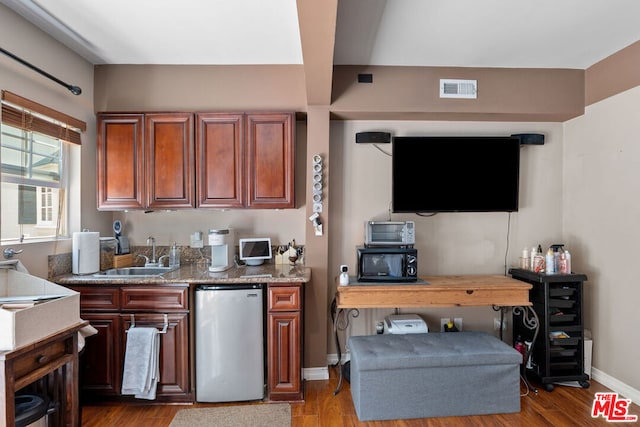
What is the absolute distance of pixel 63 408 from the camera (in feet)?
5.38

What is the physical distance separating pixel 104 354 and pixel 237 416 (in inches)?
41.8

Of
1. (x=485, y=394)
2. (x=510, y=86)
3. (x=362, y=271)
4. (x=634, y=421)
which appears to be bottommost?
(x=634, y=421)

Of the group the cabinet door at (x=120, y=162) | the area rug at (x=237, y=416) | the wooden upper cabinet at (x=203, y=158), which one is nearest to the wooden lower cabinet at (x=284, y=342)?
the area rug at (x=237, y=416)

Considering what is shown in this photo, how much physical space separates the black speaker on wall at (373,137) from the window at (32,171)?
7.71 ft

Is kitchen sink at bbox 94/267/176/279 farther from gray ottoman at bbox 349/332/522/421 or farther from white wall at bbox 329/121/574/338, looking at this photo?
gray ottoman at bbox 349/332/522/421

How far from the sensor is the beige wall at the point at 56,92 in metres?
1.99

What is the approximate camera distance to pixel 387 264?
2.59 meters

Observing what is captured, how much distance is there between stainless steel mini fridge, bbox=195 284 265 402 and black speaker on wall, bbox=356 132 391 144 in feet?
5.25

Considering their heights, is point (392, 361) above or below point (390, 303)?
below

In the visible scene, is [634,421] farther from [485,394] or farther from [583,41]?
[583,41]

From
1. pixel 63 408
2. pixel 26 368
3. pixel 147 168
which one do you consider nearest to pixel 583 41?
pixel 147 168

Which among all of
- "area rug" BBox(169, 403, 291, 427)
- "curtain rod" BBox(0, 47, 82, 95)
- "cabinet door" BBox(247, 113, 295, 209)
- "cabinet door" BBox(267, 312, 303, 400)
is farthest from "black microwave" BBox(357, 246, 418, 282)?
"curtain rod" BBox(0, 47, 82, 95)

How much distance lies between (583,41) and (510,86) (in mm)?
534

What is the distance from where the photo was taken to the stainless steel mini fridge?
88.5 inches
